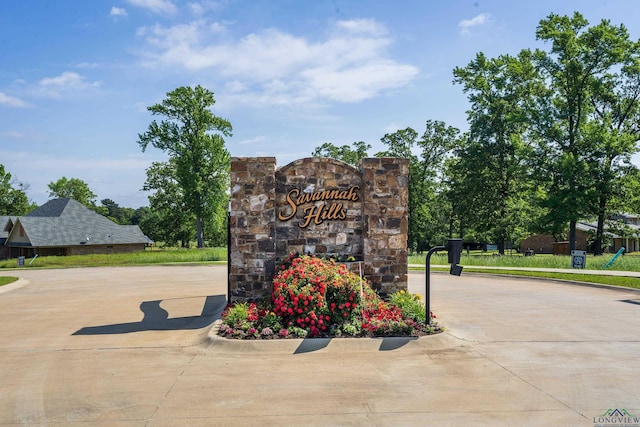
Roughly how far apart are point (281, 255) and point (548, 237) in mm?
59473

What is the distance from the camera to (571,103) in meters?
40.0

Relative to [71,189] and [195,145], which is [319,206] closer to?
[195,145]

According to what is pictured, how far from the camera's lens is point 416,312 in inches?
424

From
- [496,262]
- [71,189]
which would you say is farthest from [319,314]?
[71,189]

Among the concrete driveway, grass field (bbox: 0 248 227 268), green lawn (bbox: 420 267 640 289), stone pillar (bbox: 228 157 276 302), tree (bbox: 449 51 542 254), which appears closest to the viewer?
the concrete driveway

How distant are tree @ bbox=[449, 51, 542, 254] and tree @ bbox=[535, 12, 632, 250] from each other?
184 inches

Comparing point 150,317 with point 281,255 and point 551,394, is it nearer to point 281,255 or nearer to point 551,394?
point 281,255

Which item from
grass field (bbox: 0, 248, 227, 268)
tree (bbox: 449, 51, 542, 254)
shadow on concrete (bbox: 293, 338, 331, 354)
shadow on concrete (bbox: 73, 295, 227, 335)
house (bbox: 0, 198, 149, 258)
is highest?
tree (bbox: 449, 51, 542, 254)

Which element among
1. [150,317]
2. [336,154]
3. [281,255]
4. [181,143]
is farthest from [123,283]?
[336,154]

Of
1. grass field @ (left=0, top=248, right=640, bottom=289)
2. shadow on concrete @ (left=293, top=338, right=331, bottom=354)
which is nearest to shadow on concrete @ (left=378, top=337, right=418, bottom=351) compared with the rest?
shadow on concrete @ (left=293, top=338, right=331, bottom=354)

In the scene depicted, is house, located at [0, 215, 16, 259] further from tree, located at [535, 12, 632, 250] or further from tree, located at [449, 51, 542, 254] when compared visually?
tree, located at [535, 12, 632, 250]

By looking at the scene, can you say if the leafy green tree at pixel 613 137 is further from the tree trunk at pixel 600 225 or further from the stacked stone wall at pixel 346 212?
the stacked stone wall at pixel 346 212

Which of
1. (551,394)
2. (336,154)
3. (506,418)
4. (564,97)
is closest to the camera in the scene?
(506,418)

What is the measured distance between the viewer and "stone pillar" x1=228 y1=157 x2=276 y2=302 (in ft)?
40.2
